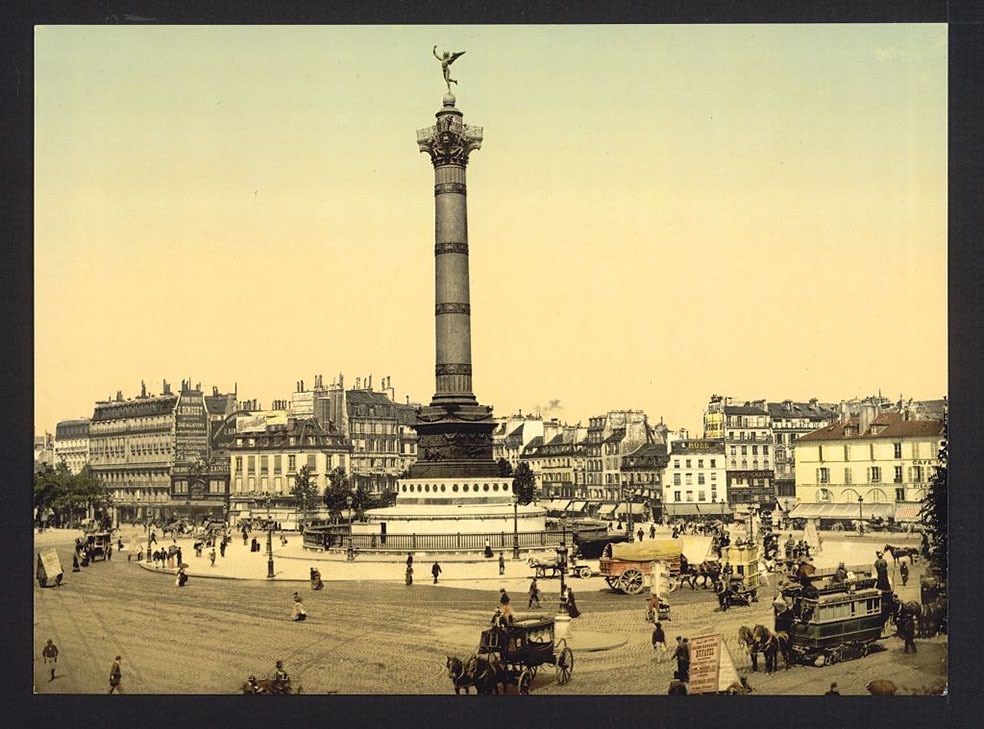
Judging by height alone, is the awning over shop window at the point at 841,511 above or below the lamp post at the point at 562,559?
above

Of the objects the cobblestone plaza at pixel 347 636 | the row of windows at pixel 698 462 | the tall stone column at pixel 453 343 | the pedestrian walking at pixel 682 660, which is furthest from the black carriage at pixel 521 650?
the row of windows at pixel 698 462

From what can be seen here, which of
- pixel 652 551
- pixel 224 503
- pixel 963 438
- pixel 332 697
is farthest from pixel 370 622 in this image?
Answer: pixel 224 503

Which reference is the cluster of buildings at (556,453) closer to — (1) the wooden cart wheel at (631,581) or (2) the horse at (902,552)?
(2) the horse at (902,552)

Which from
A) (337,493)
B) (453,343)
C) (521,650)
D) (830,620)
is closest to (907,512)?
(830,620)

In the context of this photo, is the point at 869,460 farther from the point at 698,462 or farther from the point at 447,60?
the point at 698,462

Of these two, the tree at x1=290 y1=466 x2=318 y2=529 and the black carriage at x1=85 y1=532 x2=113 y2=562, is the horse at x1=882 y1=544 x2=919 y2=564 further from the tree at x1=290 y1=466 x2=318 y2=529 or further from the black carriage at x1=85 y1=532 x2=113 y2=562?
the tree at x1=290 y1=466 x2=318 y2=529

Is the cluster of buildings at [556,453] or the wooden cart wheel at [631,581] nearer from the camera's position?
the wooden cart wheel at [631,581]
